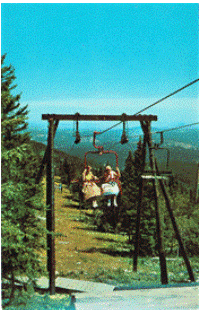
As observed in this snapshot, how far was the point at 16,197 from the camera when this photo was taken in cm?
494

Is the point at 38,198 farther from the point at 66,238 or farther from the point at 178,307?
the point at 66,238

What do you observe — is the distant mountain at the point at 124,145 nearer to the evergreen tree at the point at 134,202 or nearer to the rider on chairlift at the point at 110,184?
the rider on chairlift at the point at 110,184

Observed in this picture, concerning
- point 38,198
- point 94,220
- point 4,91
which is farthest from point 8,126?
point 94,220

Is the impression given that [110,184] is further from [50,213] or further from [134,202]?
[134,202]

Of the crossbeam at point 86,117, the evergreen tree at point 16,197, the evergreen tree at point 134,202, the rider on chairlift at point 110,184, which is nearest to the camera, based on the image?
the evergreen tree at point 16,197

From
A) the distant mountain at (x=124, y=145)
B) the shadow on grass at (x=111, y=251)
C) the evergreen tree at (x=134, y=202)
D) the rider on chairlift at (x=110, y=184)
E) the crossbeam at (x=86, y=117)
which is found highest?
the crossbeam at (x=86, y=117)

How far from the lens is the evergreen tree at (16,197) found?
475 centimetres

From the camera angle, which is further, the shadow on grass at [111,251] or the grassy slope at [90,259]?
the shadow on grass at [111,251]

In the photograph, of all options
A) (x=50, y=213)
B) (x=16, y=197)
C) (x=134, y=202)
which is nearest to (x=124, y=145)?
(x=50, y=213)

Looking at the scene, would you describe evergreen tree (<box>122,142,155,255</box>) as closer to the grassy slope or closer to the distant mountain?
the grassy slope

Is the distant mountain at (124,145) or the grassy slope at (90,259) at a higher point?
the distant mountain at (124,145)

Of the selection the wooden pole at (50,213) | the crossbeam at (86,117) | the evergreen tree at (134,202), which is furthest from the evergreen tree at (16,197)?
the evergreen tree at (134,202)

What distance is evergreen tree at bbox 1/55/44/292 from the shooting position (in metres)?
4.75

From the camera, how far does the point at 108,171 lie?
563cm
